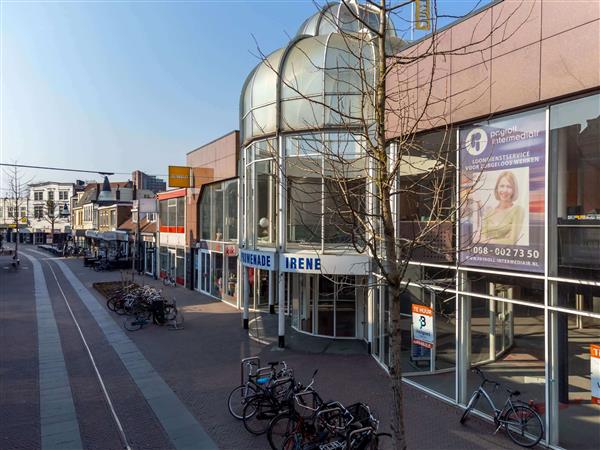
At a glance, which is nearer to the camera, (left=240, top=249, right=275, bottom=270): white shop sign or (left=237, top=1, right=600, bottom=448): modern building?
(left=237, top=1, right=600, bottom=448): modern building

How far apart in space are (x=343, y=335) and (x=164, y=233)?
1928 centimetres

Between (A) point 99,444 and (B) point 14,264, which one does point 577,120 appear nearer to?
(A) point 99,444

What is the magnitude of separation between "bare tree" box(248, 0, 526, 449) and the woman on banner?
1.88ft

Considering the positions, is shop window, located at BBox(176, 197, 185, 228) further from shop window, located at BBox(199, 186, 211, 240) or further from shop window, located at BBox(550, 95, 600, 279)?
shop window, located at BBox(550, 95, 600, 279)

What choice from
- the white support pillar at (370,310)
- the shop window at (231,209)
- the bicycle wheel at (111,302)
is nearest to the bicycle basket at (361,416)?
the white support pillar at (370,310)

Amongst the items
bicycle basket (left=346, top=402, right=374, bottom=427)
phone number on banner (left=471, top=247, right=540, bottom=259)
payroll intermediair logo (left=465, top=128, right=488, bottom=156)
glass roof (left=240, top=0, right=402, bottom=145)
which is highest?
glass roof (left=240, top=0, right=402, bottom=145)

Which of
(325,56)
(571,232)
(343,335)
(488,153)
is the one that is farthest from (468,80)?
(343,335)

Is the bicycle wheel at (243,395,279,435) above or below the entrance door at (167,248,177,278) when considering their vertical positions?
below

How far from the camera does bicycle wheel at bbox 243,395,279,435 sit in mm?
7352

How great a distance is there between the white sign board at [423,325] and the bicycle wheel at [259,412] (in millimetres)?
3535

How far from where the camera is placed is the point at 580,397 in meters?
6.85

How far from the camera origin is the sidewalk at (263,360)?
23.2ft

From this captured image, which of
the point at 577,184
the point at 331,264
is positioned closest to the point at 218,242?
the point at 331,264

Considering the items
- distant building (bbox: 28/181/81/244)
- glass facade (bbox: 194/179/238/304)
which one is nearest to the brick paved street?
glass facade (bbox: 194/179/238/304)
